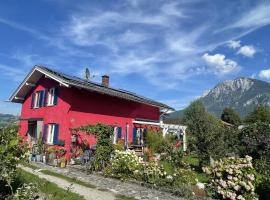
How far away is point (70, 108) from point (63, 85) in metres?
1.53

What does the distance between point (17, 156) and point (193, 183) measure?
6196 millimetres

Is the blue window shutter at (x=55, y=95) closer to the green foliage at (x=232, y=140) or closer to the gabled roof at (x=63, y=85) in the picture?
the gabled roof at (x=63, y=85)

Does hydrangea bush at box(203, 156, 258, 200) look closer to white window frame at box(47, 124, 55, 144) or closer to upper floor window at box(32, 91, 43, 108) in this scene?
white window frame at box(47, 124, 55, 144)

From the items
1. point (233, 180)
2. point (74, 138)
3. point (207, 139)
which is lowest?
point (233, 180)

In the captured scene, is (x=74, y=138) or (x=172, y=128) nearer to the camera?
(x=74, y=138)

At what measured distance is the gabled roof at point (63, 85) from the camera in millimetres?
19016

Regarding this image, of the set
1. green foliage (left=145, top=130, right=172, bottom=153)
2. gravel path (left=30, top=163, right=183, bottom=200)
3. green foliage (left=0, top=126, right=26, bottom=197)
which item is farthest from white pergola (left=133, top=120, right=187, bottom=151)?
green foliage (left=0, top=126, right=26, bottom=197)

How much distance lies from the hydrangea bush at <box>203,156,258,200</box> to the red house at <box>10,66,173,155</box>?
37.1 ft

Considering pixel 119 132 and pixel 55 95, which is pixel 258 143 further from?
pixel 55 95

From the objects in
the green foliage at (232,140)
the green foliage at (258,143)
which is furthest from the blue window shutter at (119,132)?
the green foliage at (258,143)

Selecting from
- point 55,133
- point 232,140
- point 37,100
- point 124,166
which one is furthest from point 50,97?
point 232,140

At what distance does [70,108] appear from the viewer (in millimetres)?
19125

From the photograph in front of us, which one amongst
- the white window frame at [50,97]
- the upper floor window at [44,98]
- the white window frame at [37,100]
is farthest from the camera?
the white window frame at [37,100]

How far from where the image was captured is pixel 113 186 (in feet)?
34.2
